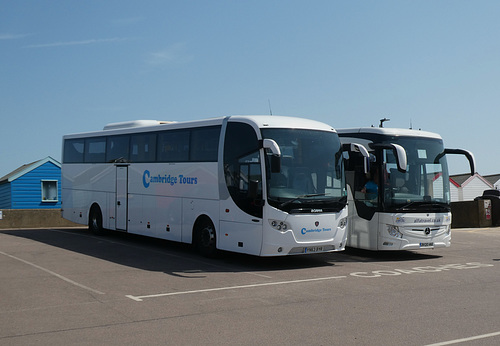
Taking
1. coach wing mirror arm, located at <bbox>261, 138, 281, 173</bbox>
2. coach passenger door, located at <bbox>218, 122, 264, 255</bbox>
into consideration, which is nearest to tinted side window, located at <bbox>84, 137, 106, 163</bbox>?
coach passenger door, located at <bbox>218, 122, 264, 255</bbox>

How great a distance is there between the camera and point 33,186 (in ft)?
138

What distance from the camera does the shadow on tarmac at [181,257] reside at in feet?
44.9

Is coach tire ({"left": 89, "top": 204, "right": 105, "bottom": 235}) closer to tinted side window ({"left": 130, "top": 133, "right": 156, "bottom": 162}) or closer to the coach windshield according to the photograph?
tinted side window ({"left": 130, "top": 133, "right": 156, "bottom": 162})

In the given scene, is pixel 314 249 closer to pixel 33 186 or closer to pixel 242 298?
pixel 242 298

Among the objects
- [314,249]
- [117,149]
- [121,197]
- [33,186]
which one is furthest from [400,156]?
[33,186]

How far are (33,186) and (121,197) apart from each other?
82.9 feet

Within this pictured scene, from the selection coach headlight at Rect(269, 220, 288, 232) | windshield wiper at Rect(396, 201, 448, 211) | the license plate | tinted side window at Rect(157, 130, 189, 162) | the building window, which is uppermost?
tinted side window at Rect(157, 130, 189, 162)

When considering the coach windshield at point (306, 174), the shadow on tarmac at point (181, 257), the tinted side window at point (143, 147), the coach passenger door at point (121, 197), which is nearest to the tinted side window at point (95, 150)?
the coach passenger door at point (121, 197)

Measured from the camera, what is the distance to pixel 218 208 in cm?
1466

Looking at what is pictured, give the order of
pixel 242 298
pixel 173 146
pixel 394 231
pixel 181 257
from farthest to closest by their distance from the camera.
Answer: pixel 173 146, pixel 181 257, pixel 394 231, pixel 242 298

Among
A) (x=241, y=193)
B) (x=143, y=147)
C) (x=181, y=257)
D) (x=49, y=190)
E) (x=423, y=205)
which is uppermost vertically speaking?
(x=143, y=147)

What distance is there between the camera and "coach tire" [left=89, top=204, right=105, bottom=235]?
20.3 metres

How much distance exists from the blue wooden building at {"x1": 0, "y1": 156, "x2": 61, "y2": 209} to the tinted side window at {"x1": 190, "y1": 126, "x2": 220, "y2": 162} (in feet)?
94.4

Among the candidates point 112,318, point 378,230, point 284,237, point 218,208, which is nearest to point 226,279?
point 284,237
